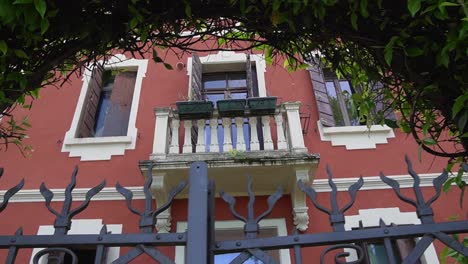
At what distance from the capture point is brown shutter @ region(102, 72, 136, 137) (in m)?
7.53

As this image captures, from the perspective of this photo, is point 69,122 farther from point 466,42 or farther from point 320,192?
point 466,42

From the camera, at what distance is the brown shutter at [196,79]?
7375 millimetres

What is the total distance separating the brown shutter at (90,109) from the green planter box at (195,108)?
1.86 metres

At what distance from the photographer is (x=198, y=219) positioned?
174 centimetres

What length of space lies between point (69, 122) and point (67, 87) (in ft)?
3.24

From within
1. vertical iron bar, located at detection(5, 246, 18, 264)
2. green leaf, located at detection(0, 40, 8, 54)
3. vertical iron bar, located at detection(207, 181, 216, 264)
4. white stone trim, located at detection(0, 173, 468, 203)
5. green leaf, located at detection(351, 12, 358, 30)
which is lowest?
vertical iron bar, located at detection(5, 246, 18, 264)

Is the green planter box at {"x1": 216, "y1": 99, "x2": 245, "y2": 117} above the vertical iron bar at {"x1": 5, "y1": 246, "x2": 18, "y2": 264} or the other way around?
above

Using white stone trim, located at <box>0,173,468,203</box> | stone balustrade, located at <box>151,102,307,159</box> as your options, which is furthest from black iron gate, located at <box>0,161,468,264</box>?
white stone trim, located at <box>0,173,468,203</box>

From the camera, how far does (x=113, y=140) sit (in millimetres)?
7098

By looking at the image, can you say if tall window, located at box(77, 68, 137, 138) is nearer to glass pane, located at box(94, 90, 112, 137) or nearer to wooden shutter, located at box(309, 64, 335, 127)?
glass pane, located at box(94, 90, 112, 137)

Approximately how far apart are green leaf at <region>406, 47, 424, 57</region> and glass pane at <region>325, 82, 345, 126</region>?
18.3ft

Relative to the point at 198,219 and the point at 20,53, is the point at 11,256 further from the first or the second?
the point at 20,53

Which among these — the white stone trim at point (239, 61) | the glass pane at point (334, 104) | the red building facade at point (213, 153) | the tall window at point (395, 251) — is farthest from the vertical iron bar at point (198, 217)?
the white stone trim at point (239, 61)

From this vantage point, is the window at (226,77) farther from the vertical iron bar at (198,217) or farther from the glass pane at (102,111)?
the vertical iron bar at (198,217)
